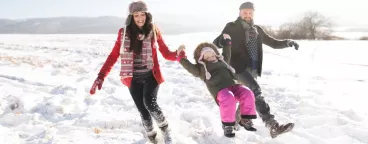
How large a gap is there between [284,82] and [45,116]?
609 cm

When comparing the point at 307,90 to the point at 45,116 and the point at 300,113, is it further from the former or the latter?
the point at 45,116

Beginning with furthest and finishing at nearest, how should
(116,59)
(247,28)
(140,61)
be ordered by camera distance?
1. (247,28)
2. (116,59)
3. (140,61)

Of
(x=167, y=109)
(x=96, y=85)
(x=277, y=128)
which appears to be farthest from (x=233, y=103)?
(x=167, y=109)

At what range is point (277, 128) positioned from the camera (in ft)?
14.4

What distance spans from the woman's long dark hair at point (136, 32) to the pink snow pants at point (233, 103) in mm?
1234

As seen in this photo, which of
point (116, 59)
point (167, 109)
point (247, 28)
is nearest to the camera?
point (116, 59)

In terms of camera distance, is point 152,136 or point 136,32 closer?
point 136,32

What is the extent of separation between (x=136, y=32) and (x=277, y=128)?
232cm

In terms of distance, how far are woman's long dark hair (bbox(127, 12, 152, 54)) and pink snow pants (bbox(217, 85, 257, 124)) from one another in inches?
48.6

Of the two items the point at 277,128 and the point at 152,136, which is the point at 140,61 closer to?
the point at 152,136

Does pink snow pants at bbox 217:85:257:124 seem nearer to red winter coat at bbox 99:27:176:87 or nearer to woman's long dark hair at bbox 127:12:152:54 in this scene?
red winter coat at bbox 99:27:176:87

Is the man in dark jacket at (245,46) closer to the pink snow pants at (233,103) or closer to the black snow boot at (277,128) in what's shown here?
the black snow boot at (277,128)

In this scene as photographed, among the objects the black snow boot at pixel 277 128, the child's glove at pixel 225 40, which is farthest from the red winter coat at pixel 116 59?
the black snow boot at pixel 277 128

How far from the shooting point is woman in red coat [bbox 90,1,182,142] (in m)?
4.09
